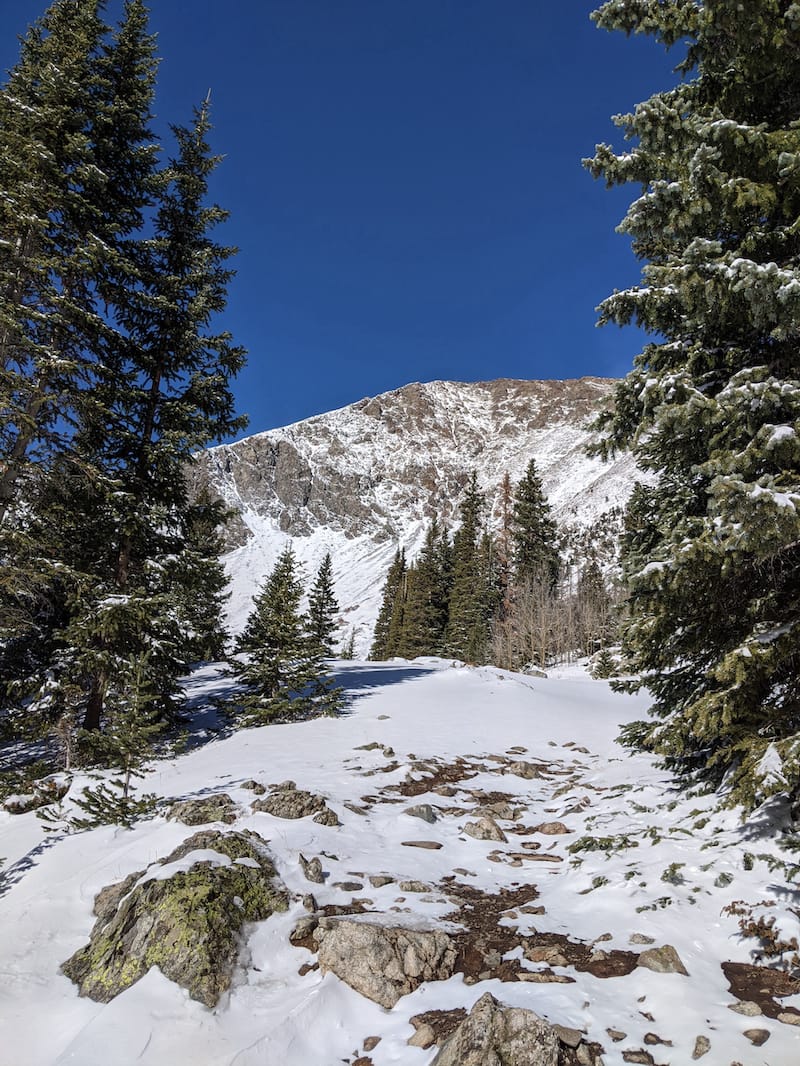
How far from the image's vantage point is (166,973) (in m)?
4.38

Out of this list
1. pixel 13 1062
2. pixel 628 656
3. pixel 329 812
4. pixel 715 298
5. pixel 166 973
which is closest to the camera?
pixel 13 1062

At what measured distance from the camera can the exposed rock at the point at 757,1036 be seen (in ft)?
11.1

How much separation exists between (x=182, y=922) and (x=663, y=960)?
12.7 ft

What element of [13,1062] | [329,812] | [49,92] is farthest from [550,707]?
[49,92]

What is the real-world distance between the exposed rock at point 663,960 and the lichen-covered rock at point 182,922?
10.4 feet

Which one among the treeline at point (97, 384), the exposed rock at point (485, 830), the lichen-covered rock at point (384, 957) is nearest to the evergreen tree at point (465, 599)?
the treeline at point (97, 384)

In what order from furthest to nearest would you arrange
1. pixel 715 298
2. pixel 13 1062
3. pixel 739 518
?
1. pixel 715 298
2. pixel 739 518
3. pixel 13 1062

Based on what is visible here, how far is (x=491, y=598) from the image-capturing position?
166 feet

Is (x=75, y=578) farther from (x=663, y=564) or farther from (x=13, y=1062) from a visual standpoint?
(x=663, y=564)

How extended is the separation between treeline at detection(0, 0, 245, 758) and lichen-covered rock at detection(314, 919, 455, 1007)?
16.7ft

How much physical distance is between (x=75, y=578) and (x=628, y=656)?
9.99m

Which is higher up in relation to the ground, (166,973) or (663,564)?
(663,564)

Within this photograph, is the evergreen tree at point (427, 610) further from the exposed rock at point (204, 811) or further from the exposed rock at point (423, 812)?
the exposed rock at point (204, 811)

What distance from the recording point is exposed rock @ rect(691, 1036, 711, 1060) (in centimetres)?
336
